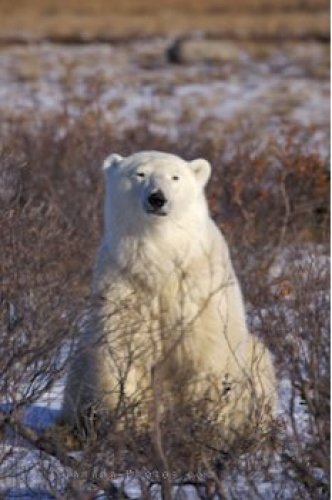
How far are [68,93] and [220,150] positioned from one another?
3177 millimetres

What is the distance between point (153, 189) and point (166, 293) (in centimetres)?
38

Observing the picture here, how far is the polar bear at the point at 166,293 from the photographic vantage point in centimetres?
516

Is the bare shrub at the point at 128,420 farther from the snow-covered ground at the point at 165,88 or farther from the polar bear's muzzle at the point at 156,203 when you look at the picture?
the snow-covered ground at the point at 165,88

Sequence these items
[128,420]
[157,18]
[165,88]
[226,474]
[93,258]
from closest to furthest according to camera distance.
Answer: [226,474], [128,420], [93,258], [165,88], [157,18]

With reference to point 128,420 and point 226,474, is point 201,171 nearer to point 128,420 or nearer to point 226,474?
point 128,420

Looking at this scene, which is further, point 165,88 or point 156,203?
point 165,88

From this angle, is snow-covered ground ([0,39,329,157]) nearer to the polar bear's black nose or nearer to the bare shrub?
the polar bear's black nose

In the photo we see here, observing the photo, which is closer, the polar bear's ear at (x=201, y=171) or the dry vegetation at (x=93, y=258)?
the dry vegetation at (x=93, y=258)

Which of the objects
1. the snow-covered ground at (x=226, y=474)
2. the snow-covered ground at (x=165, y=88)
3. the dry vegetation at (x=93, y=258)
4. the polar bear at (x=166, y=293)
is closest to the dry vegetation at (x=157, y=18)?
the snow-covered ground at (x=165, y=88)

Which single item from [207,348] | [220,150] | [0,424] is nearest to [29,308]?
[0,424]

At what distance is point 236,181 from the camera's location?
870 cm

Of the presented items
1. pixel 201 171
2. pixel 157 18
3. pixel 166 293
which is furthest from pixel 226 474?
pixel 157 18

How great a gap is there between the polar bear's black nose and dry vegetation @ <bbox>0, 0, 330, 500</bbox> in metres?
0.40

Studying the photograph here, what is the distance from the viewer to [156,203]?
544 centimetres
